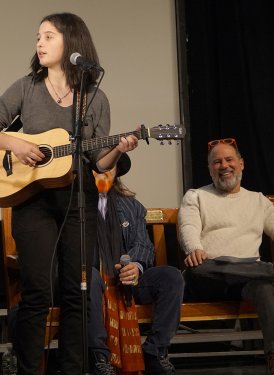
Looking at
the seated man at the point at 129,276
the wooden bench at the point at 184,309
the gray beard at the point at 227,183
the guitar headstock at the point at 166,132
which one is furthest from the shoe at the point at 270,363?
the guitar headstock at the point at 166,132

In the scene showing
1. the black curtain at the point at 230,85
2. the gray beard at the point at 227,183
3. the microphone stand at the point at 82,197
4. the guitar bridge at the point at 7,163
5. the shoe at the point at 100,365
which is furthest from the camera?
the black curtain at the point at 230,85

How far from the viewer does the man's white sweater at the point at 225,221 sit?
416cm

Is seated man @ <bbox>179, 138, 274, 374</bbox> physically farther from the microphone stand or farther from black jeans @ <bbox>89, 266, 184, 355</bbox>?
the microphone stand

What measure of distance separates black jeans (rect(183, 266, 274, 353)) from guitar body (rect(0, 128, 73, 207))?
1.24 meters

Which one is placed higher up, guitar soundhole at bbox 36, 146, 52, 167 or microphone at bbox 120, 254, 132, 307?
guitar soundhole at bbox 36, 146, 52, 167

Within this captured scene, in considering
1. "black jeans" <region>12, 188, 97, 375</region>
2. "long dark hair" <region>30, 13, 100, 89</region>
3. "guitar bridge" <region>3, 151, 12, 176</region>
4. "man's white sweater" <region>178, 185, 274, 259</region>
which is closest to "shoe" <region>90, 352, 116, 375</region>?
"black jeans" <region>12, 188, 97, 375</region>

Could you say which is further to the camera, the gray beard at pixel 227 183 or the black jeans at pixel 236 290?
the gray beard at pixel 227 183

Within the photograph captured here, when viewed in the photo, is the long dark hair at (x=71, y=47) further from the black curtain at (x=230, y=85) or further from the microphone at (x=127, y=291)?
the black curtain at (x=230, y=85)

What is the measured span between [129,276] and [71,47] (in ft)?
3.98

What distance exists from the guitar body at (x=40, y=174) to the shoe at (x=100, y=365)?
0.91m

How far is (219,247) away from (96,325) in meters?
0.98

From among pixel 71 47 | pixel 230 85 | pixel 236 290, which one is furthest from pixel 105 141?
pixel 230 85

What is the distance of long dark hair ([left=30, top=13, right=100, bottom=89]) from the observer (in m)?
3.15

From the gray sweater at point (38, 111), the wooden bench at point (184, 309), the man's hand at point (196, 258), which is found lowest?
the wooden bench at point (184, 309)
